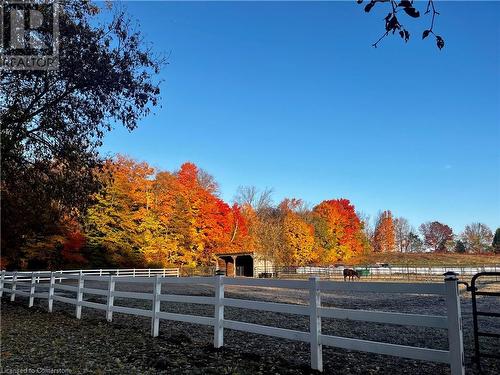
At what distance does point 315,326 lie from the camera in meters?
5.61

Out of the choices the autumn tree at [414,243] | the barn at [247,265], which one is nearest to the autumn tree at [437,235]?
the autumn tree at [414,243]

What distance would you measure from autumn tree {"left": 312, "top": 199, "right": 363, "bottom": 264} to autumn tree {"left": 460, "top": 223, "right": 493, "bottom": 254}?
49.8 metres

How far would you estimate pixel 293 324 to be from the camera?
10.2 meters

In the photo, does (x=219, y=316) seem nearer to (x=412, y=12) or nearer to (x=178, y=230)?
(x=412, y=12)

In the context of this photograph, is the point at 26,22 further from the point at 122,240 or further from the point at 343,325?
the point at 122,240

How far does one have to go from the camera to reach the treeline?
3800 cm

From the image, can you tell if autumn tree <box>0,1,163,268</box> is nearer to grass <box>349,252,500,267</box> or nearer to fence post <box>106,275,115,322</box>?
fence post <box>106,275,115,322</box>

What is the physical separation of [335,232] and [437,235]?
2708 inches

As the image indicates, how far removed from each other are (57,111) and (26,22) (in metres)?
2.35

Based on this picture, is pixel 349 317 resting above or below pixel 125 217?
below

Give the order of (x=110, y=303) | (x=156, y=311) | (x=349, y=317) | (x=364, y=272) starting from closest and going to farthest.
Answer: (x=349, y=317) < (x=156, y=311) < (x=110, y=303) < (x=364, y=272)

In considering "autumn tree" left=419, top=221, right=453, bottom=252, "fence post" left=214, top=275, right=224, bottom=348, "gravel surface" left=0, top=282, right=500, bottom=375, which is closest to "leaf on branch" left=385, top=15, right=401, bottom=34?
"gravel surface" left=0, top=282, right=500, bottom=375

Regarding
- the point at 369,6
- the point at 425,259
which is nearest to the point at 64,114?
the point at 369,6

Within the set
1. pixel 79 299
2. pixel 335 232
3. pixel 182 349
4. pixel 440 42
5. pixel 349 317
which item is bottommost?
pixel 182 349
